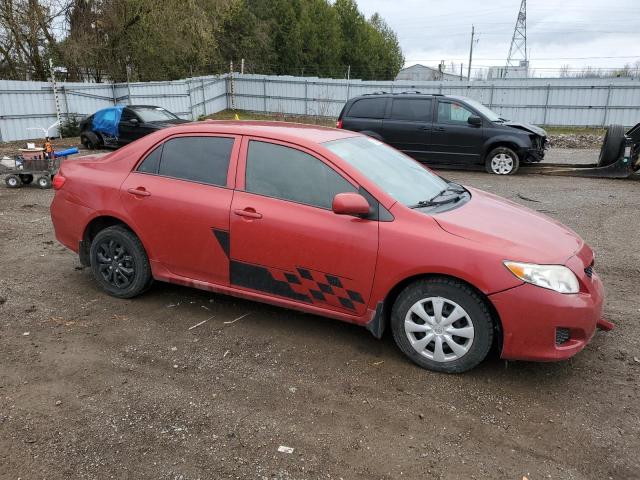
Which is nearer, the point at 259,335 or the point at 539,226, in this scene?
the point at 539,226

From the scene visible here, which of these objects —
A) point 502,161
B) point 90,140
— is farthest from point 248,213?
point 90,140

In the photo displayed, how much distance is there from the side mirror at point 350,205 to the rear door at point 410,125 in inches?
358

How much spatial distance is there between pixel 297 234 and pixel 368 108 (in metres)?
9.53

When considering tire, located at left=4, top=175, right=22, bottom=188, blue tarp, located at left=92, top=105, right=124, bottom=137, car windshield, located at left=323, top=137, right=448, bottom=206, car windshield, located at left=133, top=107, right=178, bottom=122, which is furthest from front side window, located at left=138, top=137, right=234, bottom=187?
blue tarp, located at left=92, top=105, right=124, bottom=137

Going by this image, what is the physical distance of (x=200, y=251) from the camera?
4184mm

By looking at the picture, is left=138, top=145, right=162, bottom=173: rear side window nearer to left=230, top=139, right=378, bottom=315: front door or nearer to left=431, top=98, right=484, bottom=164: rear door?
left=230, top=139, right=378, bottom=315: front door

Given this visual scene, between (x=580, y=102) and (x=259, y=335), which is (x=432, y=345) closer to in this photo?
(x=259, y=335)

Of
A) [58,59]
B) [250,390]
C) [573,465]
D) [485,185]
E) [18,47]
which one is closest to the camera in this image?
[573,465]

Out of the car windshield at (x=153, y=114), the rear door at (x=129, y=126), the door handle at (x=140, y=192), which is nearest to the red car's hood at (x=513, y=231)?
the door handle at (x=140, y=192)

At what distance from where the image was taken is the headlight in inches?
128

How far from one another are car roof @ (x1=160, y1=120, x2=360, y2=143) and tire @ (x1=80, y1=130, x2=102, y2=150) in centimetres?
1282

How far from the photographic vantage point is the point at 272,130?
418cm

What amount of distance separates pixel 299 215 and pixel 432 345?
1.30 m

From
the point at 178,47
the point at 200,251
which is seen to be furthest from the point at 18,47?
the point at 200,251
